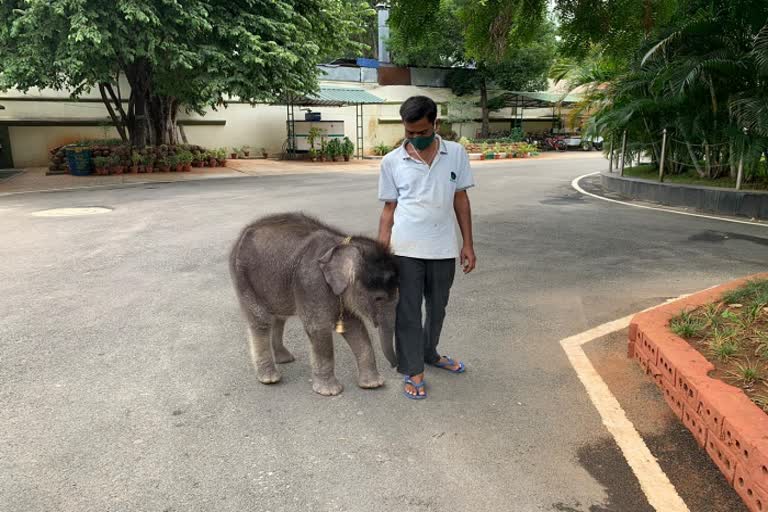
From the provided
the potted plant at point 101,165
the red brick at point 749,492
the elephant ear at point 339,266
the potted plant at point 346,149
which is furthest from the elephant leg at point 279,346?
the potted plant at point 346,149

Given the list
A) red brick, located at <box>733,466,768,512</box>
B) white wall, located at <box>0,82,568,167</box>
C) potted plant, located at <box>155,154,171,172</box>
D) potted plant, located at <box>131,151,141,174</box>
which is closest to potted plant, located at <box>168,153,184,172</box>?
potted plant, located at <box>155,154,171,172</box>

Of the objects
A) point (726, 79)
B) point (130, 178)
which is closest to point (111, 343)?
point (726, 79)

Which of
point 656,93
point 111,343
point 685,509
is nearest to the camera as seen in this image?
point 685,509

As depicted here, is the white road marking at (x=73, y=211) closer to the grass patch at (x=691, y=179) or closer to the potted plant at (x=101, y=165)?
the potted plant at (x=101, y=165)

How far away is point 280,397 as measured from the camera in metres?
3.64

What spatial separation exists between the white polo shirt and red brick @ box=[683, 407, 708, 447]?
1497 mm

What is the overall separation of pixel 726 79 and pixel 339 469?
11175 millimetres

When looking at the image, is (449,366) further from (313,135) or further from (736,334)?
(313,135)

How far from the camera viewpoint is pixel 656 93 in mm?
12086

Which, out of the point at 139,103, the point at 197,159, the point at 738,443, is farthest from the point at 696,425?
the point at 197,159

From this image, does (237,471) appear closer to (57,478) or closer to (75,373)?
(57,478)

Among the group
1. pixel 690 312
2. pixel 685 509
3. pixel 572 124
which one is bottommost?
pixel 685 509

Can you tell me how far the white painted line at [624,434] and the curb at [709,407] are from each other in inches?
10.5

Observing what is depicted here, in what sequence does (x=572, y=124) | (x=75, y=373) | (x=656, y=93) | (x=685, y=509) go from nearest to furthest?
(x=685, y=509)
(x=75, y=373)
(x=656, y=93)
(x=572, y=124)
